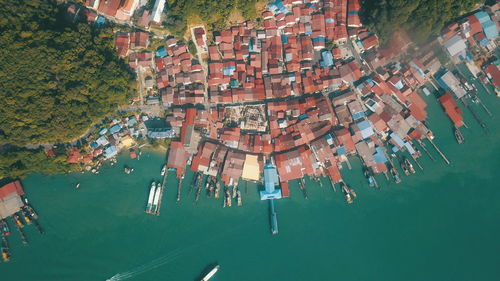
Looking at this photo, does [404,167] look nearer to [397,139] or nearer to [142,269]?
[397,139]

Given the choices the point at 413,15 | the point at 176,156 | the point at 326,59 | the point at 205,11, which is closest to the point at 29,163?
the point at 176,156

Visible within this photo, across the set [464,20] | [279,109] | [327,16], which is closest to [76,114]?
[279,109]

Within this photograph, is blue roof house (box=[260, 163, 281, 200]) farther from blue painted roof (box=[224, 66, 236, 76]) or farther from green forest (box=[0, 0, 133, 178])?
green forest (box=[0, 0, 133, 178])

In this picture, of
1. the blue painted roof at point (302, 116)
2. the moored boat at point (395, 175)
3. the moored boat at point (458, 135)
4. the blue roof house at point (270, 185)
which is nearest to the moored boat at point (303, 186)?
the blue roof house at point (270, 185)

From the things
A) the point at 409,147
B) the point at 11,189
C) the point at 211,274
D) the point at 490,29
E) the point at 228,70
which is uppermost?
the point at 490,29

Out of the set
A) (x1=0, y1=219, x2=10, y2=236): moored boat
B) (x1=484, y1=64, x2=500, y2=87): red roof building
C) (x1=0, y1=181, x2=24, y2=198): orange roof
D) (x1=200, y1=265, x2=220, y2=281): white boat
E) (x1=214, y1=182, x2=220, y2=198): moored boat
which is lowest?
(x1=200, y1=265, x2=220, y2=281): white boat

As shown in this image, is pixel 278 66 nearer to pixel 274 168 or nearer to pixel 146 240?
pixel 274 168

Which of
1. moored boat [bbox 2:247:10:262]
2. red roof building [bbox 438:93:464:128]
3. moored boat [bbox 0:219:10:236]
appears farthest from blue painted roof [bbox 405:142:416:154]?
moored boat [bbox 2:247:10:262]
